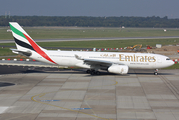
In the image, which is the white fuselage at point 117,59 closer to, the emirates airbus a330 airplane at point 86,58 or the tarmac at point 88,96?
the emirates airbus a330 airplane at point 86,58

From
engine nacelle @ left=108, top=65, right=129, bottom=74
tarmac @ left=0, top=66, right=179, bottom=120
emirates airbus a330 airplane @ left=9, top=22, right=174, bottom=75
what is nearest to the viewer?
tarmac @ left=0, top=66, right=179, bottom=120

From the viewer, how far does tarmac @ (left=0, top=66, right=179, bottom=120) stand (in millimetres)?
23656

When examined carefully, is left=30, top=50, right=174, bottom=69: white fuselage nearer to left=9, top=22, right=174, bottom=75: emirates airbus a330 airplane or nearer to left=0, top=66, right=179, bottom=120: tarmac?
left=9, top=22, right=174, bottom=75: emirates airbus a330 airplane

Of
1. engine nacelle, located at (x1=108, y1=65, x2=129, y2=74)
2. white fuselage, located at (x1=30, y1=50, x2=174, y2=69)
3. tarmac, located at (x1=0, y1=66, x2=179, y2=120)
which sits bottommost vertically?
tarmac, located at (x1=0, y1=66, x2=179, y2=120)

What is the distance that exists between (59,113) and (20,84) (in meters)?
13.8

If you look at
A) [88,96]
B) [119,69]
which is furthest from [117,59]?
[88,96]

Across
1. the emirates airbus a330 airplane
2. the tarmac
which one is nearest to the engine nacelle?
the tarmac

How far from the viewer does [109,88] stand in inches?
1335

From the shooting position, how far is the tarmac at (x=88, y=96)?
23.7 metres

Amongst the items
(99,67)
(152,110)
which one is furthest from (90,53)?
(152,110)

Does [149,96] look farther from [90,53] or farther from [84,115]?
[90,53]

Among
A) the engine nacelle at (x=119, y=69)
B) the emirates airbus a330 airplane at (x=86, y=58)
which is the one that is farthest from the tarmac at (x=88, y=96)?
the emirates airbus a330 airplane at (x=86, y=58)

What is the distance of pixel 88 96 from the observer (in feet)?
97.9

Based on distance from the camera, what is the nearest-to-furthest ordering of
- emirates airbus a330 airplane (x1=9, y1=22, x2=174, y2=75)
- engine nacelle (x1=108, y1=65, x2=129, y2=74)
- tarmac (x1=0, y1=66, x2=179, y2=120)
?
1. tarmac (x1=0, y1=66, x2=179, y2=120)
2. engine nacelle (x1=108, y1=65, x2=129, y2=74)
3. emirates airbus a330 airplane (x1=9, y1=22, x2=174, y2=75)
